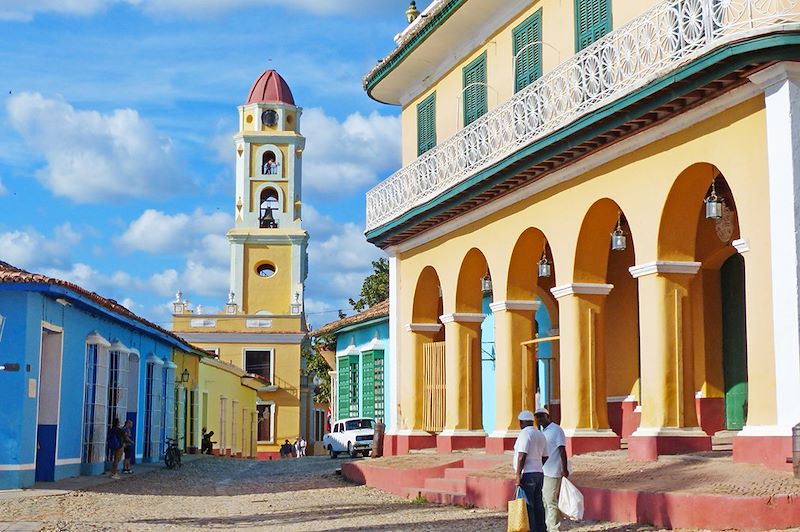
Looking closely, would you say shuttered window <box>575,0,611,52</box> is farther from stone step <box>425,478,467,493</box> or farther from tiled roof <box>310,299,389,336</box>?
tiled roof <box>310,299,389,336</box>

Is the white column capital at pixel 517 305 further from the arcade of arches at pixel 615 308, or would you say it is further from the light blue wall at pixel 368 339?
the light blue wall at pixel 368 339

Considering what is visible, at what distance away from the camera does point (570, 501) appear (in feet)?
37.8

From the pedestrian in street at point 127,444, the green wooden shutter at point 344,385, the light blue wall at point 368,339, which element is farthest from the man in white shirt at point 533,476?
the green wooden shutter at point 344,385

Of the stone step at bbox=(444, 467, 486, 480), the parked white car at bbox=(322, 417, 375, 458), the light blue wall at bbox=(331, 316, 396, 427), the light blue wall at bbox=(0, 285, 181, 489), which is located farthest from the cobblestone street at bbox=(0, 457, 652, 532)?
the parked white car at bbox=(322, 417, 375, 458)

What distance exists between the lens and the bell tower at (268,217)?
58125mm

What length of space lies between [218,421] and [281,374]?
34.2ft

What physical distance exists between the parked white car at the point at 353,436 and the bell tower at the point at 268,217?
918 inches

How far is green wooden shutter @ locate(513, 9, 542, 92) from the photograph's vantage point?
59.9 ft

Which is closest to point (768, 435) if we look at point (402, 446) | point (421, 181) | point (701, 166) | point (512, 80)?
point (701, 166)

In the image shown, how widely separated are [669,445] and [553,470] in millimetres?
3353

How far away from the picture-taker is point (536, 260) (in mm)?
18953

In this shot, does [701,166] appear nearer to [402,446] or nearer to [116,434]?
[402,446]

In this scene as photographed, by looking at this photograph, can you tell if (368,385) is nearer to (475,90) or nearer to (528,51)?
(475,90)

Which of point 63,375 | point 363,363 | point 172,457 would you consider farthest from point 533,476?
point 363,363
